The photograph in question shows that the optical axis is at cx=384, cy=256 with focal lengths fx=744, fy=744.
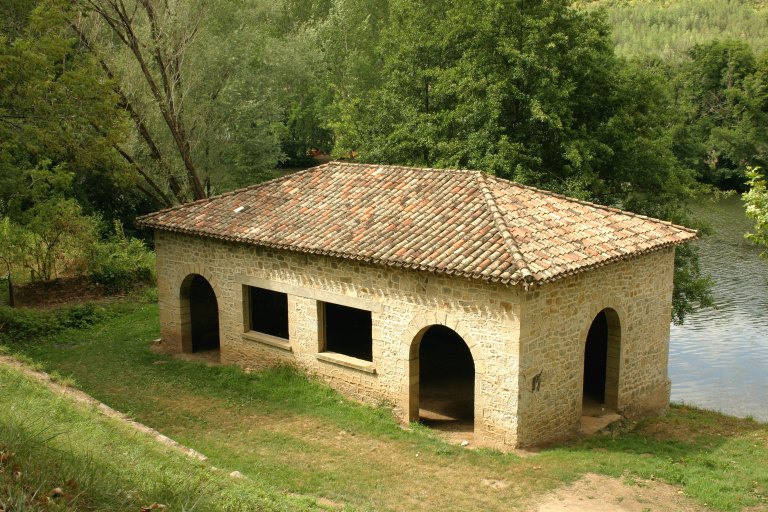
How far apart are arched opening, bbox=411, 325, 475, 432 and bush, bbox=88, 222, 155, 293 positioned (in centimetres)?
1010

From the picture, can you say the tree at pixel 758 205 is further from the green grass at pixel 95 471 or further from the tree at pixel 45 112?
the tree at pixel 45 112

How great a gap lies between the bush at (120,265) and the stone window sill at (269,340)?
334 inches

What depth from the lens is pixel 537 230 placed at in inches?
480

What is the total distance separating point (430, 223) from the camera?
12.9 m

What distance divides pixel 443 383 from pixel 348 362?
2583 mm

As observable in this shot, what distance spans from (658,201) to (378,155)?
802 centimetres

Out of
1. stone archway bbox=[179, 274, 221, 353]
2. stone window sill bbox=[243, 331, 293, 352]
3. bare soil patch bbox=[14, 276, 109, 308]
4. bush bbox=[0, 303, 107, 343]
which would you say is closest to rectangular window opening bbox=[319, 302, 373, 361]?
stone window sill bbox=[243, 331, 293, 352]

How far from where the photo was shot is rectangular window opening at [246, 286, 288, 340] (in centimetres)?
1756

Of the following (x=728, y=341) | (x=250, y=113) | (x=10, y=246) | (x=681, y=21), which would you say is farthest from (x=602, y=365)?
(x=681, y=21)

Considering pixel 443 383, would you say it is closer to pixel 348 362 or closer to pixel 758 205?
pixel 348 362

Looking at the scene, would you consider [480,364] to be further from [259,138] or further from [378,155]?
[259,138]

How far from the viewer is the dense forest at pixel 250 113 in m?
17.0

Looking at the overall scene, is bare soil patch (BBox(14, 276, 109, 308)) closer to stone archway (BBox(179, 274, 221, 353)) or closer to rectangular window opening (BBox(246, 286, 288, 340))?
stone archway (BBox(179, 274, 221, 353))

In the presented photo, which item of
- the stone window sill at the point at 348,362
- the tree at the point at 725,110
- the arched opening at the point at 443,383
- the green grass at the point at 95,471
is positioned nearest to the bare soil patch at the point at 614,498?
the arched opening at the point at 443,383
